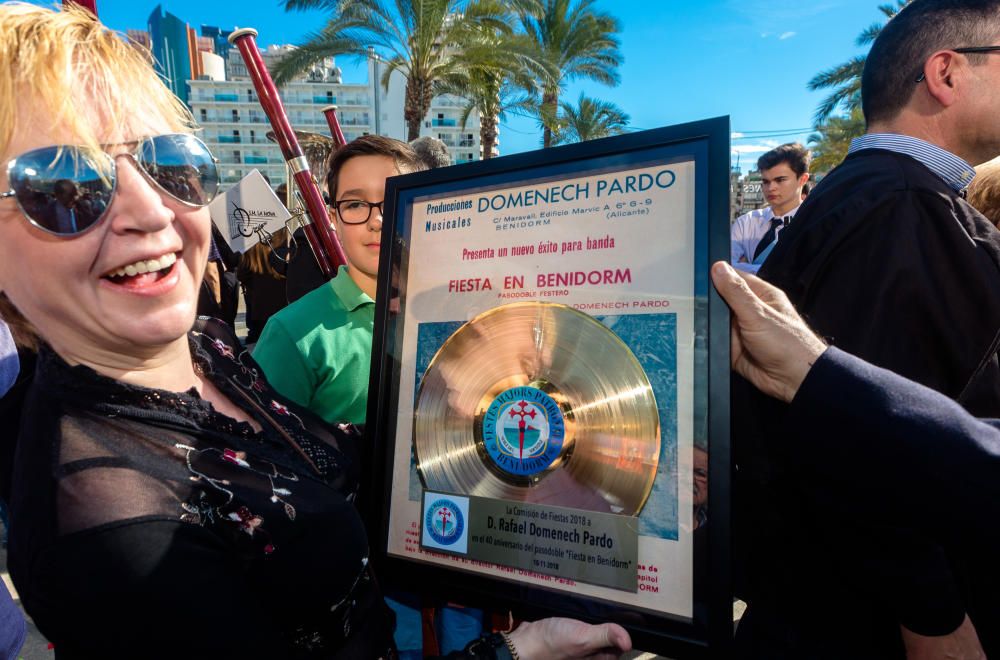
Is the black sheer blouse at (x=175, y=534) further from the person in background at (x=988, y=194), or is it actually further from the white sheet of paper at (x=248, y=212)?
the white sheet of paper at (x=248, y=212)

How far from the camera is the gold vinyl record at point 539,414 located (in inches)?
45.1

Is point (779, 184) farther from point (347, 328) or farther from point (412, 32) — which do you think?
point (412, 32)

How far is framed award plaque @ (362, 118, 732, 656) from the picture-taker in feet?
3.55

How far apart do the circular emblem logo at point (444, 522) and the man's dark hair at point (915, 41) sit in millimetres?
1826

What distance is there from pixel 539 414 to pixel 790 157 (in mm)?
6120

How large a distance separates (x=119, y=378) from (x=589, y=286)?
1.00m

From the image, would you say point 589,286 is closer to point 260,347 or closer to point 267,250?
point 260,347

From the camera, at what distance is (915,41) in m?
1.81

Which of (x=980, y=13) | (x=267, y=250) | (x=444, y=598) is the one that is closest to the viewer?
(x=444, y=598)

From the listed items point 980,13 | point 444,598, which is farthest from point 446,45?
point 444,598

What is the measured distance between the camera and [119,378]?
3.82 ft

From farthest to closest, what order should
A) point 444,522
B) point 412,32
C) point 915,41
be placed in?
point 412,32, point 915,41, point 444,522

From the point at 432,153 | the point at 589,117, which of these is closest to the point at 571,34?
the point at 589,117

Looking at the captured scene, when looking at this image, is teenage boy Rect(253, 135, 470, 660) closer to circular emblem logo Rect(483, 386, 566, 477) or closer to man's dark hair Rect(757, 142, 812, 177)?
circular emblem logo Rect(483, 386, 566, 477)
